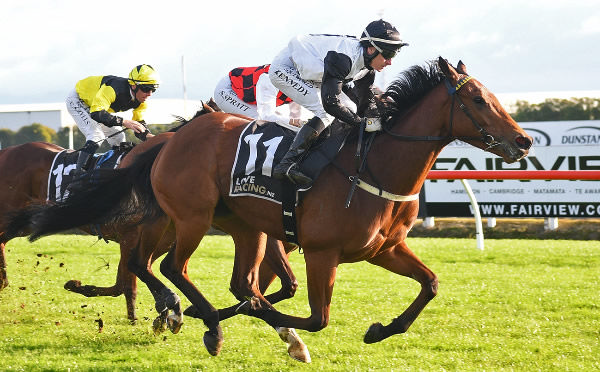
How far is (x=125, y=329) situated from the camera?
5.68 metres

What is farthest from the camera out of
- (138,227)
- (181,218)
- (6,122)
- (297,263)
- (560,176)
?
(6,122)

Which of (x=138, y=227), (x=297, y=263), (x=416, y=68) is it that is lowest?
(x=297, y=263)

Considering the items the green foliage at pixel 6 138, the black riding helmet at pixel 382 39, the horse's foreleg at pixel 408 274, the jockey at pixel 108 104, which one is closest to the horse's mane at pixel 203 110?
the jockey at pixel 108 104

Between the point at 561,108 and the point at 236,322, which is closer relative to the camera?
the point at 236,322

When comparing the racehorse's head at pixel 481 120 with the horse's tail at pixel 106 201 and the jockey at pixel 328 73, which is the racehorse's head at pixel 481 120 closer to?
the jockey at pixel 328 73

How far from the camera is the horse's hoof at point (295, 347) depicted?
4.77 meters

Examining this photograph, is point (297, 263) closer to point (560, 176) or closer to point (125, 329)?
point (560, 176)

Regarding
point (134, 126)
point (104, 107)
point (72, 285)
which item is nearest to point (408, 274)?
point (72, 285)

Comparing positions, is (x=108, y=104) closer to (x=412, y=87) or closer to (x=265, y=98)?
(x=265, y=98)

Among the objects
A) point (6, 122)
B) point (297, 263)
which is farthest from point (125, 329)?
point (6, 122)

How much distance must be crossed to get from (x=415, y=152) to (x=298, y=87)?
2.72ft

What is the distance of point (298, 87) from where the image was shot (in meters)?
4.84

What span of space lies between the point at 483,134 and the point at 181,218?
1850 mm

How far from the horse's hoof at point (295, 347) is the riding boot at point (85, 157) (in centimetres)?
257
